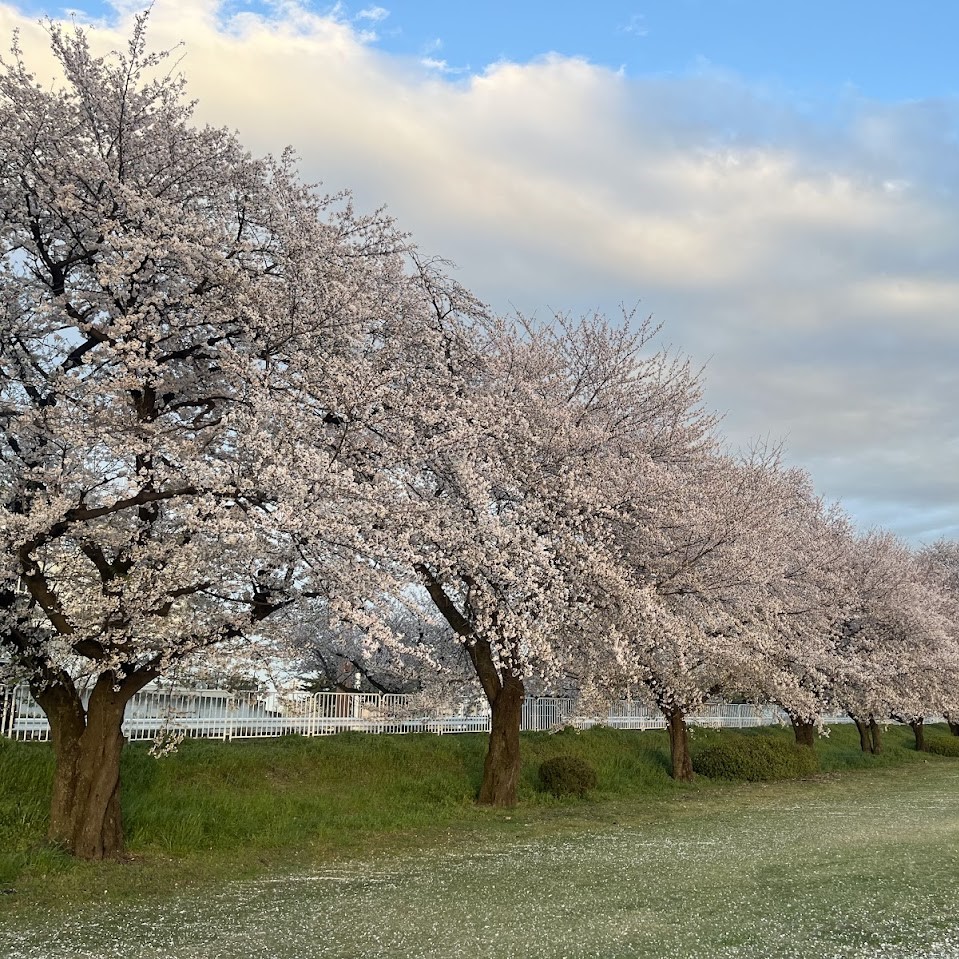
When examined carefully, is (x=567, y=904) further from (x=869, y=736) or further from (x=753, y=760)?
(x=869, y=736)

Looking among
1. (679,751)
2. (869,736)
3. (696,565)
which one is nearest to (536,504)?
(696,565)

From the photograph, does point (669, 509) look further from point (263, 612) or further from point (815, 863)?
point (263, 612)

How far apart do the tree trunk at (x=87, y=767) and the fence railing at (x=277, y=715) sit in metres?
1.98

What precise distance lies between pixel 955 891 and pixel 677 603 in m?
8.90

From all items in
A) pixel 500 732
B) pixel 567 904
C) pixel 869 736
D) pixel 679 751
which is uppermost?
pixel 500 732

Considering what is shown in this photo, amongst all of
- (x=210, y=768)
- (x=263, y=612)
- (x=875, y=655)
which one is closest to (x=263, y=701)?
(x=210, y=768)

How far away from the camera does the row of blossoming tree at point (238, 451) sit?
11.9 meters

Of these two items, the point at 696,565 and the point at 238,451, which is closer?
the point at 238,451

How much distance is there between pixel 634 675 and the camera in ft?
61.3

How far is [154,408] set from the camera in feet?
44.6

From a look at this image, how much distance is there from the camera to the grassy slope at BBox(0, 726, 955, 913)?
12141 mm

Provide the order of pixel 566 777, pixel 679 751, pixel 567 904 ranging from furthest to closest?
pixel 679 751, pixel 566 777, pixel 567 904

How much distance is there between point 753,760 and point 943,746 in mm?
21921

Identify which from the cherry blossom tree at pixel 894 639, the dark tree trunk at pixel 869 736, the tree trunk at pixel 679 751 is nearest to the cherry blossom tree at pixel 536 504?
the tree trunk at pixel 679 751
